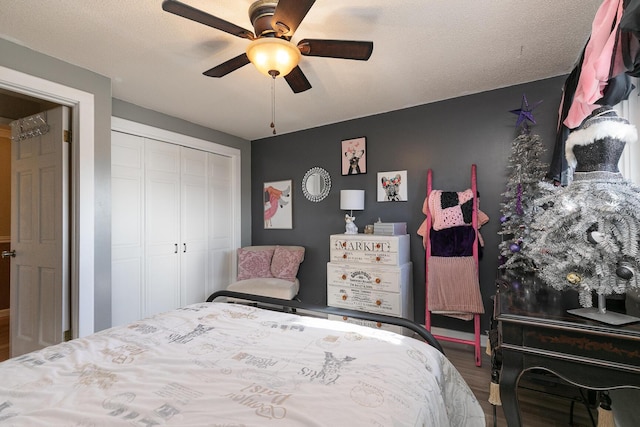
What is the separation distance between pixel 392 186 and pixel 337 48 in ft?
6.42

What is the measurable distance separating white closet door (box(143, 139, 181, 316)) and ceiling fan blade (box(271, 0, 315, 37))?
98.3 inches

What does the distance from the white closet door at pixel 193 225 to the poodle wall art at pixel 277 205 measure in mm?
839

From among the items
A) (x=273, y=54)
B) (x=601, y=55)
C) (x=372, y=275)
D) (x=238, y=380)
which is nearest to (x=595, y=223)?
(x=601, y=55)

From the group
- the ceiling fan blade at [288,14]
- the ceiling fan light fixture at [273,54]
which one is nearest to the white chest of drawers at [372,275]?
the ceiling fan light fixture at [273,54]

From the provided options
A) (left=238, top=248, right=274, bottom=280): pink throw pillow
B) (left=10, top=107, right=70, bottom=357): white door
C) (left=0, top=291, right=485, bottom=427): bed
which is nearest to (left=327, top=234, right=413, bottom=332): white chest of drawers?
(left=238, top=248, right=274, bottom=280): pink throw pillow

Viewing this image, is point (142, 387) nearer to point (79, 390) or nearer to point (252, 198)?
point (79, 390)

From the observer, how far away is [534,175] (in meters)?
2.31

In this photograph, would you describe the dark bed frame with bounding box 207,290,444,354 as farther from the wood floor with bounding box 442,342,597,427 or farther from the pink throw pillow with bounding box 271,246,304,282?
the pink throw pillow with bounding box 271,246,304,282

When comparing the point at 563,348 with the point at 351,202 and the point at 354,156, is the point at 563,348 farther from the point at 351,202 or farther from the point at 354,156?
the point at 354,156

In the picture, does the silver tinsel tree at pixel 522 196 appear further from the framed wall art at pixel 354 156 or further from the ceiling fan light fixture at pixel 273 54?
the ceiling fan light fixture at pixel 273 54

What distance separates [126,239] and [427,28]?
10.7ft

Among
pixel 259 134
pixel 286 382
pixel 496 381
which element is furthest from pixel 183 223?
pixel 496 381

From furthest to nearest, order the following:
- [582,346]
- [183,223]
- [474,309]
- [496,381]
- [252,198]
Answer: [252,198] < [183,223] < [474,309] < [496,381] < [582,346]

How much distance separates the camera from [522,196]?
7.55ft
